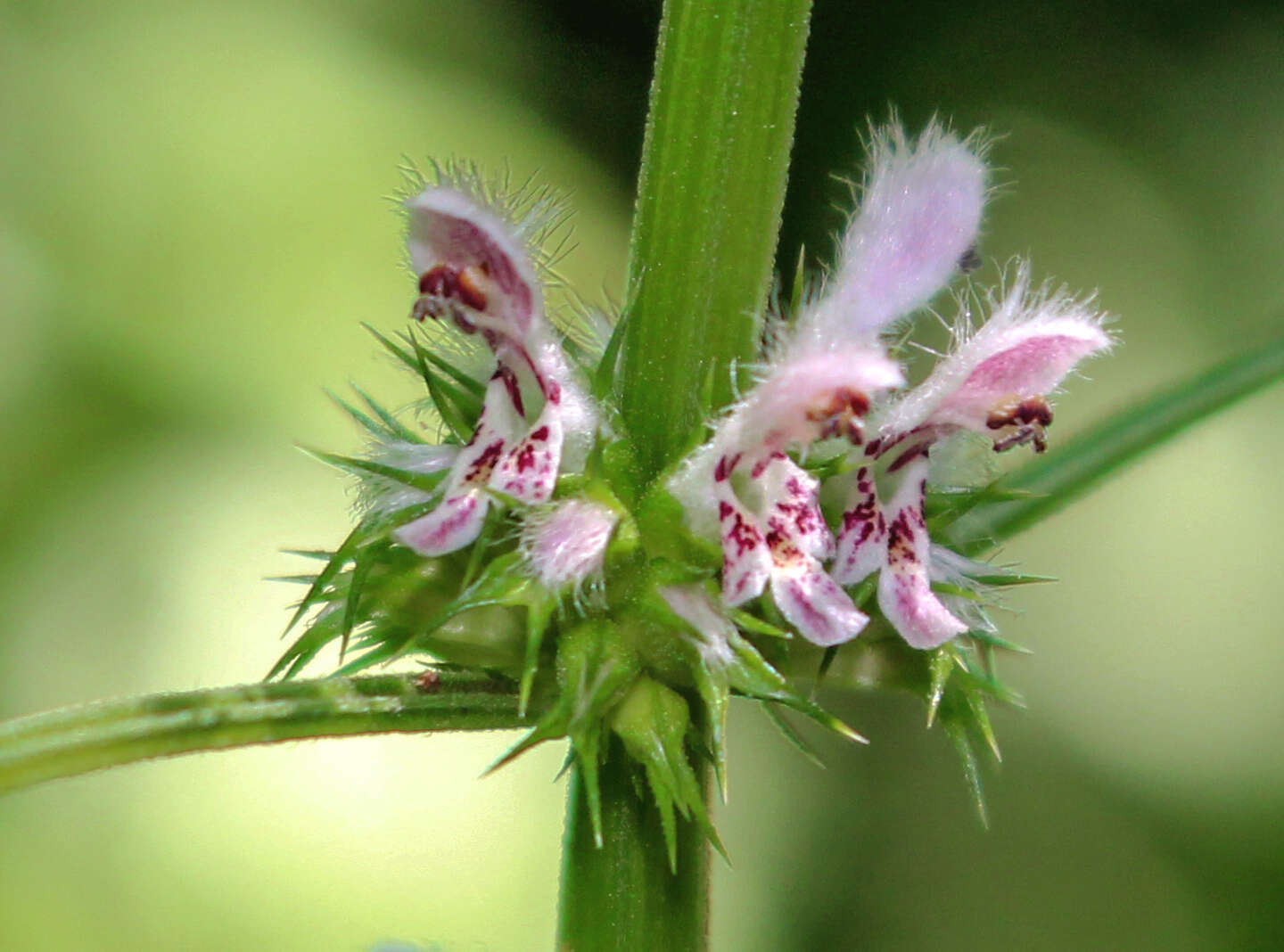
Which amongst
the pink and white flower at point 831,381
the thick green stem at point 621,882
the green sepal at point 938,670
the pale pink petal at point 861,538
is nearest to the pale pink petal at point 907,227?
the pink and white flower at point 831,381

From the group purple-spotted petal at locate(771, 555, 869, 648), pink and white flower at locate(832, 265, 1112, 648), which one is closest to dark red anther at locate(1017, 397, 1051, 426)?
pink and white flower at locate(832, 265, 1112, 648)

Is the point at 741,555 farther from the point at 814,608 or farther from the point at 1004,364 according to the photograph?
the point at 1004,364

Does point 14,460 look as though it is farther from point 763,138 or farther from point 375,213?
point 763,138

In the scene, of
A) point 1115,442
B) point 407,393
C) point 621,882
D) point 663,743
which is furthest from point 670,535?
point 407,393

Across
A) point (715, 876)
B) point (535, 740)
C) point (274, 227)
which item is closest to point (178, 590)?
point (274, 227)

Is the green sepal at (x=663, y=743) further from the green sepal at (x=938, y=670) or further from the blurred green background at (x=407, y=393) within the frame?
the blurred green background at (x=407, y=393)
